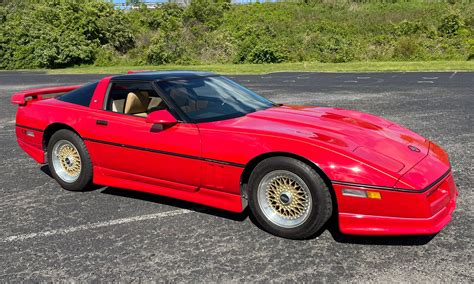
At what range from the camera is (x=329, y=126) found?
3.51 m

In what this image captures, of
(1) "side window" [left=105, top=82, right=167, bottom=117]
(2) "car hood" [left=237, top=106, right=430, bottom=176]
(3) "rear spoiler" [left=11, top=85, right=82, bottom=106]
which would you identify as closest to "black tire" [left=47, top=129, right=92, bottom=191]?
(1) "side window" [left=105, top=82, right=167, bottom=117]

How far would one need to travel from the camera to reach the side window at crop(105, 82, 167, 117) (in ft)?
13.9

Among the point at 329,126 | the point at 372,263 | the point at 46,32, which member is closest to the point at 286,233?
the point at 372,263

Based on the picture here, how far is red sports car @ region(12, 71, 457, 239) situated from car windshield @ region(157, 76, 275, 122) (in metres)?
0.01

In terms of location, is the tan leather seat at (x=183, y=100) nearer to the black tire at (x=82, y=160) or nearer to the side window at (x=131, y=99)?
the side window at (x=131, y=99)

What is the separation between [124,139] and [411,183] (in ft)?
8.34

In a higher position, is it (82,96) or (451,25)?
(451,25)

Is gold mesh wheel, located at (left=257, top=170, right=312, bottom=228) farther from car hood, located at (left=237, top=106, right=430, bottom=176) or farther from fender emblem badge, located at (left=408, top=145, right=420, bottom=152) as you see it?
fender emblem badge, located at (left=408, top=145, right=420, bottom=152)

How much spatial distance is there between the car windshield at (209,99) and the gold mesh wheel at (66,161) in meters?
1.27

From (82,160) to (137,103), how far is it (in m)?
0.82

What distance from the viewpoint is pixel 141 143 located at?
379cm

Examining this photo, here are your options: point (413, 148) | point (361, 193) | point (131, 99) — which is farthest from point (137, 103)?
point (413, 148)

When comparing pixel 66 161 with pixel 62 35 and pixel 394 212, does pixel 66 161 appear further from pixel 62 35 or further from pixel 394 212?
pixel 62 35

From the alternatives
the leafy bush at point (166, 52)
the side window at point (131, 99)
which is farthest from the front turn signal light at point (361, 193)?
the leafy bush at point (166, 52)
